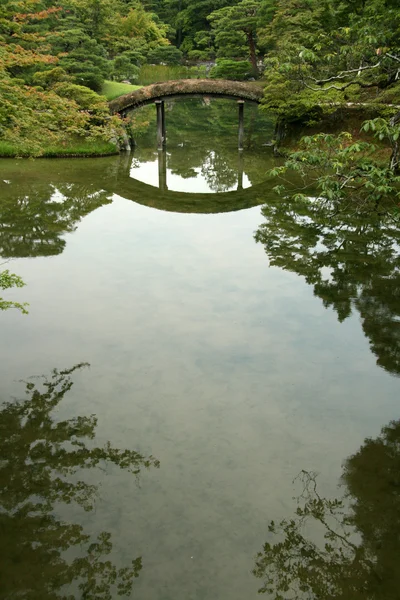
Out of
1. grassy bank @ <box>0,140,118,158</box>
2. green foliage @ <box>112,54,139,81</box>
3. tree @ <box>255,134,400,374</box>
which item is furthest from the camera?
green foliage @ <box>112,54,139,81</box>

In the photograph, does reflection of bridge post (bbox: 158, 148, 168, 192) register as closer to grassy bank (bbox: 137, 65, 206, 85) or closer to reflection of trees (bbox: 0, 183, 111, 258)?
reflection of trees (bbox: 0, 183, 111, 258)

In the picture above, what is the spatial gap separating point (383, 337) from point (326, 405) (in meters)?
2.51

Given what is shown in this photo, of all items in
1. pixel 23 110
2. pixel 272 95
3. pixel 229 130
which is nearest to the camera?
pixel 23 110

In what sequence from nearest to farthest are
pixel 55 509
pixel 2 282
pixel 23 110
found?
pixel 55 509 → pixel 2 282 → pixel 23 110

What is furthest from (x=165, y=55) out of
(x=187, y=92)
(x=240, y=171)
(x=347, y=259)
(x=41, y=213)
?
(x=347, y=259)

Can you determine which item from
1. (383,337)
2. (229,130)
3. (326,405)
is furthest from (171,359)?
(229,130)

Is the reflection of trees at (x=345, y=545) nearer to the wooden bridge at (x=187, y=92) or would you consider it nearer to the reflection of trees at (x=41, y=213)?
the reflection of trees at (x=41, y=213)

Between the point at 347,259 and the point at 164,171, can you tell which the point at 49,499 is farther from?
the point at 164,171

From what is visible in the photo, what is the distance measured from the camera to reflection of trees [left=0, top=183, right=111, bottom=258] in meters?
13.7

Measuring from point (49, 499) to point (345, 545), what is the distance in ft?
10.6

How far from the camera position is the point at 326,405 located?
7.62 m

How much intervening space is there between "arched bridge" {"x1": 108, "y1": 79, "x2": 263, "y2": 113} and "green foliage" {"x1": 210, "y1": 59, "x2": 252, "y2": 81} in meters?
16.5

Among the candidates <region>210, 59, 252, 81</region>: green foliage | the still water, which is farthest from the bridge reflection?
<region>210, 59, 252, 81</region>: green foliage

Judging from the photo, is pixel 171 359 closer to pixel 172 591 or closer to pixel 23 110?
pixel 172 591
